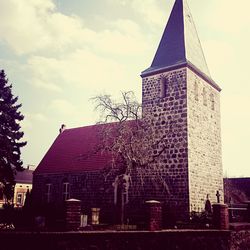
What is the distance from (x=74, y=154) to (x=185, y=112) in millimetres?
11852

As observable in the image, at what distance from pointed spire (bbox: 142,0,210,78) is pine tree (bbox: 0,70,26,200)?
13.0 m

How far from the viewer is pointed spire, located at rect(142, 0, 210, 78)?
22578 mm

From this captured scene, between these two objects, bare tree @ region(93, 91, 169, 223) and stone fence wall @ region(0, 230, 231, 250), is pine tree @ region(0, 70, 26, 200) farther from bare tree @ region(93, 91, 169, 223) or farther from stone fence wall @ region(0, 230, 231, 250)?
stone fence wall @ region(0, 230, 231, 250)

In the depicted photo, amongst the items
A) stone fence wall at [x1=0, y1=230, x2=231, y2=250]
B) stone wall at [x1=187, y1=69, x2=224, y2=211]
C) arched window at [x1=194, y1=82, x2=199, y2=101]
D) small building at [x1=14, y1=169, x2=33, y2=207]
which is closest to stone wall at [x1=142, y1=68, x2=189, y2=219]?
stone wall at [x1=187, y1=69, x2=224, y2=211]

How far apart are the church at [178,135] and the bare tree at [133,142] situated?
61 centimetres

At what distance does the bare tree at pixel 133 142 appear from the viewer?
64.0 ft

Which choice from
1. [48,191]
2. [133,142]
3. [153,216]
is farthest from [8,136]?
[153,216]

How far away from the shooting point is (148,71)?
2359cm

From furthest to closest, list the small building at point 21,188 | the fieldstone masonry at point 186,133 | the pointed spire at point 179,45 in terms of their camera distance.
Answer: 1. the small building at point 21,188
2. the pointed spire at point 179,45
3. the fieldstone masonry at point 186,133

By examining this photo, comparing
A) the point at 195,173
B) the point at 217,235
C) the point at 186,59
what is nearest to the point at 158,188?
the point at 195,173

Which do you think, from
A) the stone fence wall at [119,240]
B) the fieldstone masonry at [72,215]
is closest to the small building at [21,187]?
the stone fence wall at [119,240]

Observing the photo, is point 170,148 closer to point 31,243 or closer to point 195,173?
→ point 195,173

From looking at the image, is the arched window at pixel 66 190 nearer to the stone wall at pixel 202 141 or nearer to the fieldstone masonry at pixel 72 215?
the stone wall at pixel 202 141

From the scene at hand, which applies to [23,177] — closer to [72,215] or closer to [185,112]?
[185,112]
